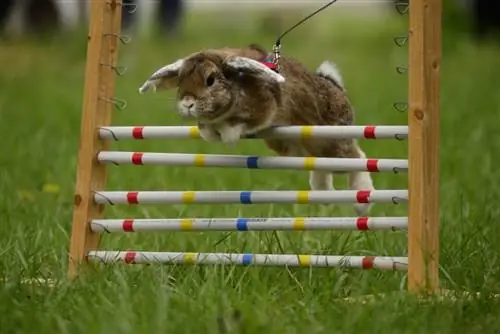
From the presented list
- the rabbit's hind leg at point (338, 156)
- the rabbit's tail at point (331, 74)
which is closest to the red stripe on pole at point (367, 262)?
the rabbit's hind leg at point (338, 156)

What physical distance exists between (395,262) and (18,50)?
366 inches

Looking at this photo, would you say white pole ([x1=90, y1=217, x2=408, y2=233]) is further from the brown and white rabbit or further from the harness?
the harness

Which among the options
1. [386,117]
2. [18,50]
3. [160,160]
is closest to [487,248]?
[160,160]

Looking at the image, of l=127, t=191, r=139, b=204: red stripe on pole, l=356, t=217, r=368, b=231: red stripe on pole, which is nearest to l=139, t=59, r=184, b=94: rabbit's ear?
l=127, t=191, r=139, b=204: red stripe on pole

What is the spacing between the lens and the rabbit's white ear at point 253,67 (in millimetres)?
3703

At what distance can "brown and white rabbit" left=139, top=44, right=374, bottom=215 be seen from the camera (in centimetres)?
377

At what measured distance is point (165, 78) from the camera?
392 centimetres

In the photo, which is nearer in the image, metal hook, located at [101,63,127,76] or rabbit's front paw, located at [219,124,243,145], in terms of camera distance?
rabbit's front paw, located at [219,124,243,145]

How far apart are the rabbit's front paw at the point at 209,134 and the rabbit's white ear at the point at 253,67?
0.22 meters

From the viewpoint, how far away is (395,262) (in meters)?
3.62

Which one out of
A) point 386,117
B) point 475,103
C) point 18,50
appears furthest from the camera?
point 18,50

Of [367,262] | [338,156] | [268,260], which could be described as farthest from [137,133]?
[367,262]

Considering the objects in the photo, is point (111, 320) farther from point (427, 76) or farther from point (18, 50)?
point (18, 50)

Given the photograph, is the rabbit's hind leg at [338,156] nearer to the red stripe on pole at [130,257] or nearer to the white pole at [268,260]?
the white pole at [268,260]
